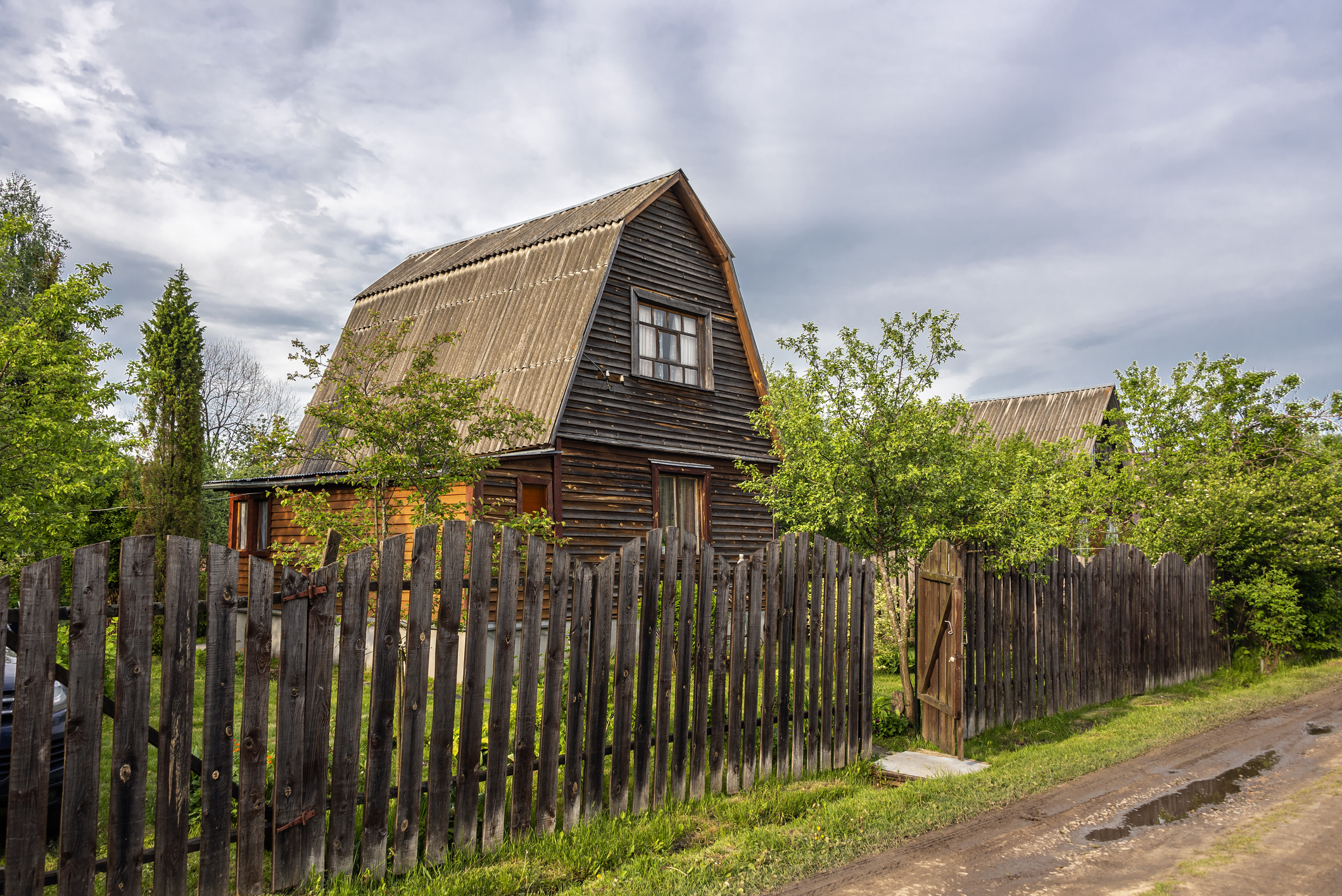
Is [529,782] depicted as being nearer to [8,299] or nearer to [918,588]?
[918,588]

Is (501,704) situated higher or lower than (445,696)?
lower

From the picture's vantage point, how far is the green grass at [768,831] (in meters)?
4.44

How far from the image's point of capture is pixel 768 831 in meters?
5.33

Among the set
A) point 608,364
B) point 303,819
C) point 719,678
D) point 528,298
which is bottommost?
point 303,819

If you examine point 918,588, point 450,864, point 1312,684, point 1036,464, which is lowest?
point 1312,684

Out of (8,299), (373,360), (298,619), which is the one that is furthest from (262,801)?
(8,299)

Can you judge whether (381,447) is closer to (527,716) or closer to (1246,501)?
(527,716)

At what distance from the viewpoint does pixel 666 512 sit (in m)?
15.9

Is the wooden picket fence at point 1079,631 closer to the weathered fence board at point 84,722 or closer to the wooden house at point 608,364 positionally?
the wooden house at point 608,364

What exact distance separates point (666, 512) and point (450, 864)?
1141 cm

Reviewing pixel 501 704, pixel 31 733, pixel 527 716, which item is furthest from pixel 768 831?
pixel 31 733

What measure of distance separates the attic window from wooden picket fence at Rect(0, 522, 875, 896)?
9242mm

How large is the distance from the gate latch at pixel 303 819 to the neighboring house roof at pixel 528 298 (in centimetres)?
885

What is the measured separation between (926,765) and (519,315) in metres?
11.2
